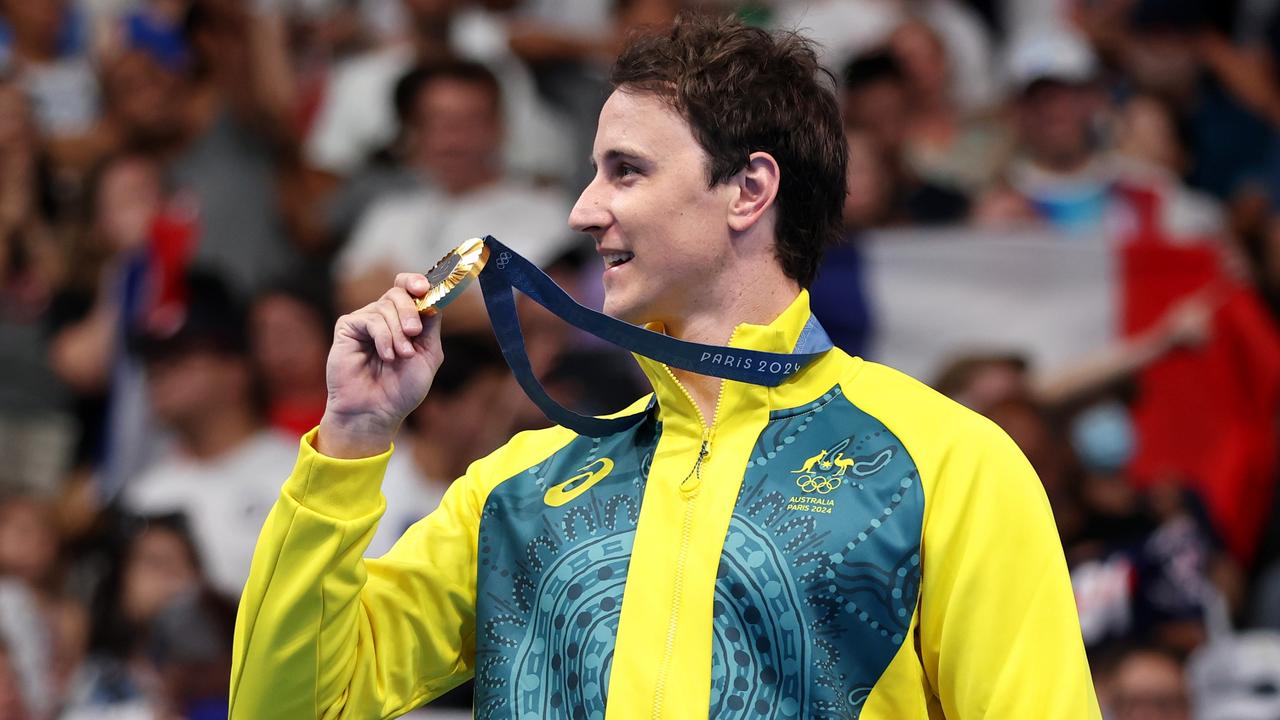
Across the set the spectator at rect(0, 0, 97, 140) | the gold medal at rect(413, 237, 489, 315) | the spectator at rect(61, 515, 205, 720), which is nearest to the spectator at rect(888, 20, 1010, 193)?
the spectator at rect(61, 515, 205, 720)

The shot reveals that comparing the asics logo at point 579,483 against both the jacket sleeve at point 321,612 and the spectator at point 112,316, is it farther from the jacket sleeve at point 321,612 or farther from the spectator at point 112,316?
the spectator at point 112,316

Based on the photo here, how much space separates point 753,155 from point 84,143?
6974 millimetres

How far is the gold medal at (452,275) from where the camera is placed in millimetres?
2807

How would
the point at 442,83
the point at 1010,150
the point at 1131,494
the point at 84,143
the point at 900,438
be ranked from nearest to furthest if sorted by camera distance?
the point at 900,438 → the point at 1131,494 → the point at 442,83 → the point at 1010,150 → the point at 84,143

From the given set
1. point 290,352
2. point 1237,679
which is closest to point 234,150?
point 290,352

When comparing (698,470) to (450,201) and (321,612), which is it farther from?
(450,201)

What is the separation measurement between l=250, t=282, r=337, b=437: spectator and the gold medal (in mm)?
4579

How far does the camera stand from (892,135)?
834 cm

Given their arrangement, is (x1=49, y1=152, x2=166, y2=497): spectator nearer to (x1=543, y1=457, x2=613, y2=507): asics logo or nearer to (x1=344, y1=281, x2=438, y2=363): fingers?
(x1=543, y1=457, x2=613, y2=507): asics logo

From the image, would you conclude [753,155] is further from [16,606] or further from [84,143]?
[84,143]

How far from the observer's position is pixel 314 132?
8797mm

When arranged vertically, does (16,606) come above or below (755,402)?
above

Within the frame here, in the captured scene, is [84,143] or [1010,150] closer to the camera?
[1010,150]

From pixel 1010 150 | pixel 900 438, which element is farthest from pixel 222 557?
pixel 900 438
